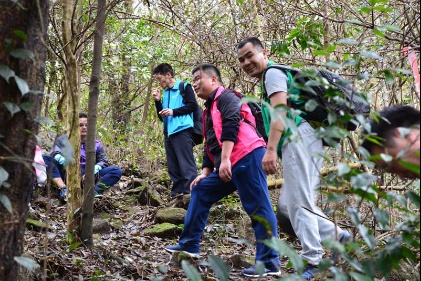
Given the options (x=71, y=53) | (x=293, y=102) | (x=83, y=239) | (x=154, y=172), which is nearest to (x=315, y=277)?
(x=293, y=102)

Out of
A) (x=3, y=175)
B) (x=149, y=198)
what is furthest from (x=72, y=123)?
(x=149, y=198)

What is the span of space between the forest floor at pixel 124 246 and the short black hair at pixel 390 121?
0.82 m

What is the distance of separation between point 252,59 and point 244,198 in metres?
1.09

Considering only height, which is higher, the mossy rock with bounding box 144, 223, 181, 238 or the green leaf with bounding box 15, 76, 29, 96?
the green leaf with bounding box 15, 76, 29, 96

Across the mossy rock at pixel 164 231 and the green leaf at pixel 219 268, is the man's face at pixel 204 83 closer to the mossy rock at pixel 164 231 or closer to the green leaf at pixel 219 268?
the mossy rock at pixel 164 231

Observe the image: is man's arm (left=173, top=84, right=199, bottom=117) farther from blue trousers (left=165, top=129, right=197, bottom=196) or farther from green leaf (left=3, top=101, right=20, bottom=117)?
green leaf (left=3, top=101, right=20, bottom=117)

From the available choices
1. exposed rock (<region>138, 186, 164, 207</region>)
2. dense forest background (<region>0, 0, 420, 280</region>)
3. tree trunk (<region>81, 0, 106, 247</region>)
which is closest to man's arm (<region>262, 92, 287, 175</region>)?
dense forest background (<region>0, 0, 420, 280</region>)

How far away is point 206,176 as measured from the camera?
15.8 feet

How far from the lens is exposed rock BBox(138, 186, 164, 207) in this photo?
7340 millimetres

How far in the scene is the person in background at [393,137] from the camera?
202 cm

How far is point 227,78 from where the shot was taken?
8.23 meters

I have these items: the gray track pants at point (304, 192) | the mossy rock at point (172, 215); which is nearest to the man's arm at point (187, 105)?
the mossy rock at point (172, 215)

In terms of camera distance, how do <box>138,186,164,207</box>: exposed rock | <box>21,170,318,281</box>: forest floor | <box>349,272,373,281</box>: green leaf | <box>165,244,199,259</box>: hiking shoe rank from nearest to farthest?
<box>349,272,373,281</box>: green leaf < <box>21,170,318,281</box>: forest floor < <box>165,244,199,259</box>: hiking shoe < <box>138,186,164,207</box>: exposed rock

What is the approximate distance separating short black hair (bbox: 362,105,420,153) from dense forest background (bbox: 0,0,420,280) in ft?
0.39
